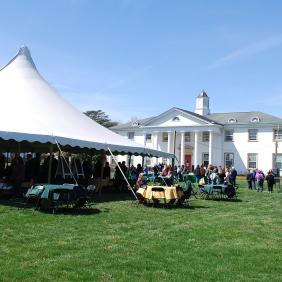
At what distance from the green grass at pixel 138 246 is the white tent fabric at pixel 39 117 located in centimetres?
257

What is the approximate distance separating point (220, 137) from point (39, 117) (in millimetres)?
33421

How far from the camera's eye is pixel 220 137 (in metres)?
45.6

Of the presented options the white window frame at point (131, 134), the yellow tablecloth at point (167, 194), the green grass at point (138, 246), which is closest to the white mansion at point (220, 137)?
the white window frame at point (131, 134)

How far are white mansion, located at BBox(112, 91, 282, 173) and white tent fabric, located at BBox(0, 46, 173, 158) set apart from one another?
27715mm

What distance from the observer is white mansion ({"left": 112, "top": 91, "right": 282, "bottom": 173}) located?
43.4 metres

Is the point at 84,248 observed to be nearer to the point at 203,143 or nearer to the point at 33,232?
the point at 33,232

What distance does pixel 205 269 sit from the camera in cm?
570

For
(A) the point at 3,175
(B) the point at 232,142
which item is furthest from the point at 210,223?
(B) the point at 232,142

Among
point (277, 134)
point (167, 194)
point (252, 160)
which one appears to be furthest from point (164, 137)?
point (167, 194)

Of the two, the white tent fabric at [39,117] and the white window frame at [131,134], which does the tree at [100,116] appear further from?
the white tent fabric at [39,117]

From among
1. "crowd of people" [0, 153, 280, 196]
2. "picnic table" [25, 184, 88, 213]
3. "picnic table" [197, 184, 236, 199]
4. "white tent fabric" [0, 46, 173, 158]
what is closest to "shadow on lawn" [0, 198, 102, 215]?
"picnic table" [25, 184, 88, 213]

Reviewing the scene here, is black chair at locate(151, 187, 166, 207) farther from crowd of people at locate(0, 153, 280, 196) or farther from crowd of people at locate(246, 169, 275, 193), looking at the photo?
crowd of people at locate(246, 169, 275, 193)

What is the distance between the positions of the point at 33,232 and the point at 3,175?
8.45m

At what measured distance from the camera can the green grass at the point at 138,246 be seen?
17.7 feet
